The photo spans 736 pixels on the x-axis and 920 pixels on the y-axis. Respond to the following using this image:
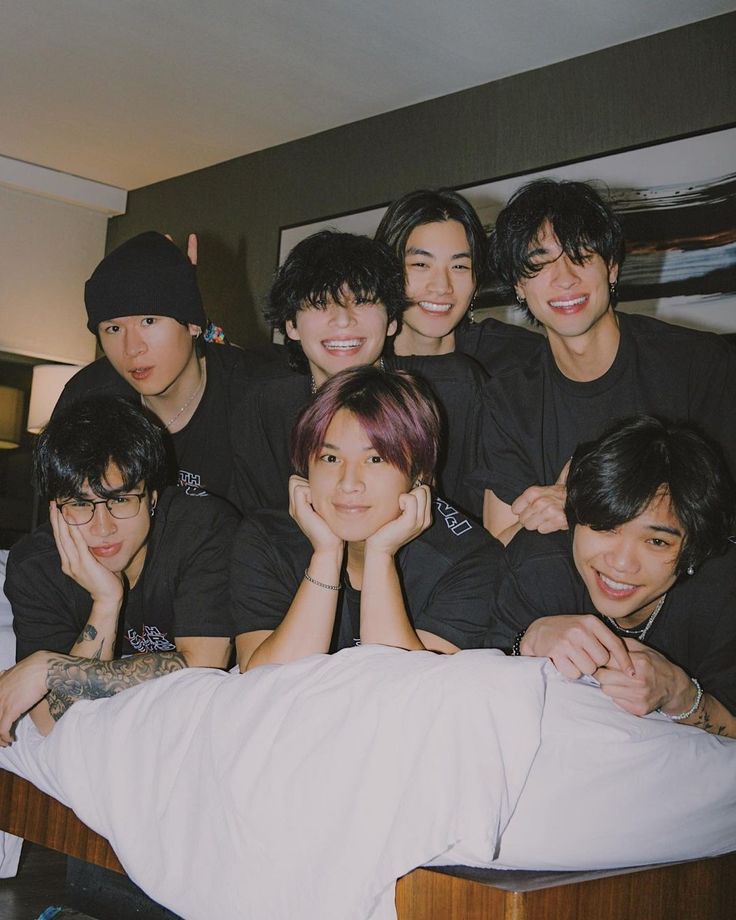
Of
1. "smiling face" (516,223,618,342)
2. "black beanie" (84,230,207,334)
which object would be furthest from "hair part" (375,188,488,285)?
"black beanie" (84,230,207,334)

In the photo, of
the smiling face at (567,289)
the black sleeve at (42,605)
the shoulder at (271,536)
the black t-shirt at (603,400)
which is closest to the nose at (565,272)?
the smiling face at (567,289)

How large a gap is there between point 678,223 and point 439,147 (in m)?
1.34

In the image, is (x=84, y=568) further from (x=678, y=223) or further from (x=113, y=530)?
(x=678, y=223)

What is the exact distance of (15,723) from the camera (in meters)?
2.06

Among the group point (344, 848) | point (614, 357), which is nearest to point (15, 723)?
point (344, 848)

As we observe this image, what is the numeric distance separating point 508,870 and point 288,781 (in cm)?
32

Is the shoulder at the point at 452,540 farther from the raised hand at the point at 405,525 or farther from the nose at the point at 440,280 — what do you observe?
the nose at the point at 440,280

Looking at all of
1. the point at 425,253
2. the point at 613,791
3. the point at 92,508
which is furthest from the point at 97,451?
the point at 613,791

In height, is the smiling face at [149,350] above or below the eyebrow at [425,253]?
below

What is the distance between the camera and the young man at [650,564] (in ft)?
5.63

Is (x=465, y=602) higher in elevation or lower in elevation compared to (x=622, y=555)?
lower

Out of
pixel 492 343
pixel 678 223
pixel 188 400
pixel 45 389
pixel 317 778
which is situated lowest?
pixel 317 778

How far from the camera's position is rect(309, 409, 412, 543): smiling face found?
1996mm

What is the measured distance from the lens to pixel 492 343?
2.79 meters
